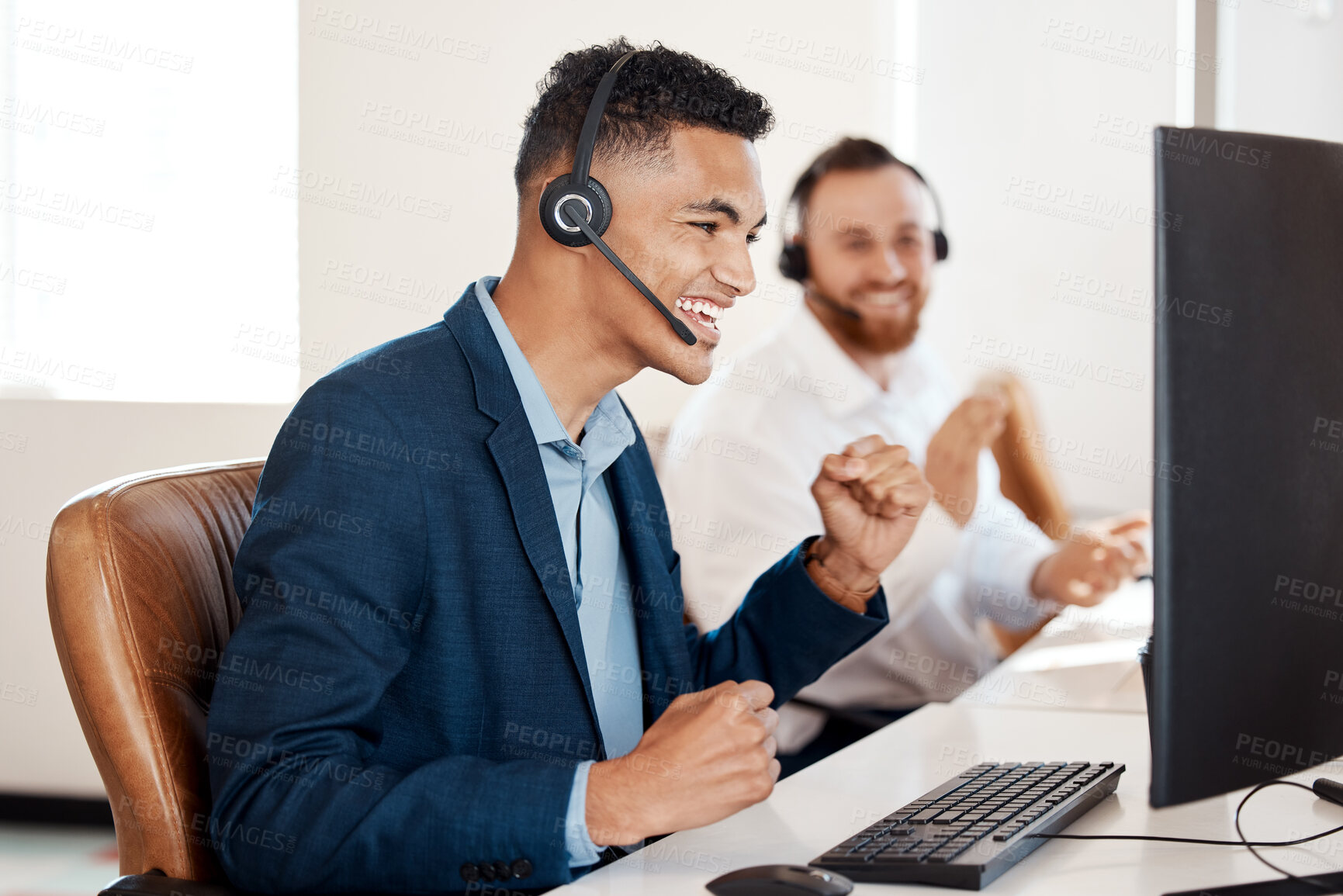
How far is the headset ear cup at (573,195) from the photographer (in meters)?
0.99

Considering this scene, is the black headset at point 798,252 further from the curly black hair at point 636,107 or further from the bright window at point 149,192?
the bright window at point 149,192

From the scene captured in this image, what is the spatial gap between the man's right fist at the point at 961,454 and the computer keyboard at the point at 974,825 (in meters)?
1.02

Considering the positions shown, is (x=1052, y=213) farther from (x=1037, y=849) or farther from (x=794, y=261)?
(x=1037, y=849)

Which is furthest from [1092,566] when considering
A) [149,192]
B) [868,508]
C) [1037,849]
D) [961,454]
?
[149,192]

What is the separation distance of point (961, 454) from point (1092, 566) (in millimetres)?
291

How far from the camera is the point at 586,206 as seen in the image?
39.2 inches

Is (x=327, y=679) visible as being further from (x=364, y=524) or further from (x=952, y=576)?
(x=952, y=576)

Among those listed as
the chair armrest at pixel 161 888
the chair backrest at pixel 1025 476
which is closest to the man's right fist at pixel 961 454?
the chair backrest at pixel 1025 476

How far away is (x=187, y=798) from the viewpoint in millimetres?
860

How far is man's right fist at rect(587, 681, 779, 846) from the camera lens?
0.76m

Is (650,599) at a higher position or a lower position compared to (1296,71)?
lower

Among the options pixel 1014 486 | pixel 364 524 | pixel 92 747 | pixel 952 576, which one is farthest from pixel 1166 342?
pixel 1014 486

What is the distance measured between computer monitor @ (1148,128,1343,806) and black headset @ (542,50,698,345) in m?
0.53

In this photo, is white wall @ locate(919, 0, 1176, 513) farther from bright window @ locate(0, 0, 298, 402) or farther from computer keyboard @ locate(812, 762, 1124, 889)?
computer keyboard @ locate(812, 762, 1124, 889)
